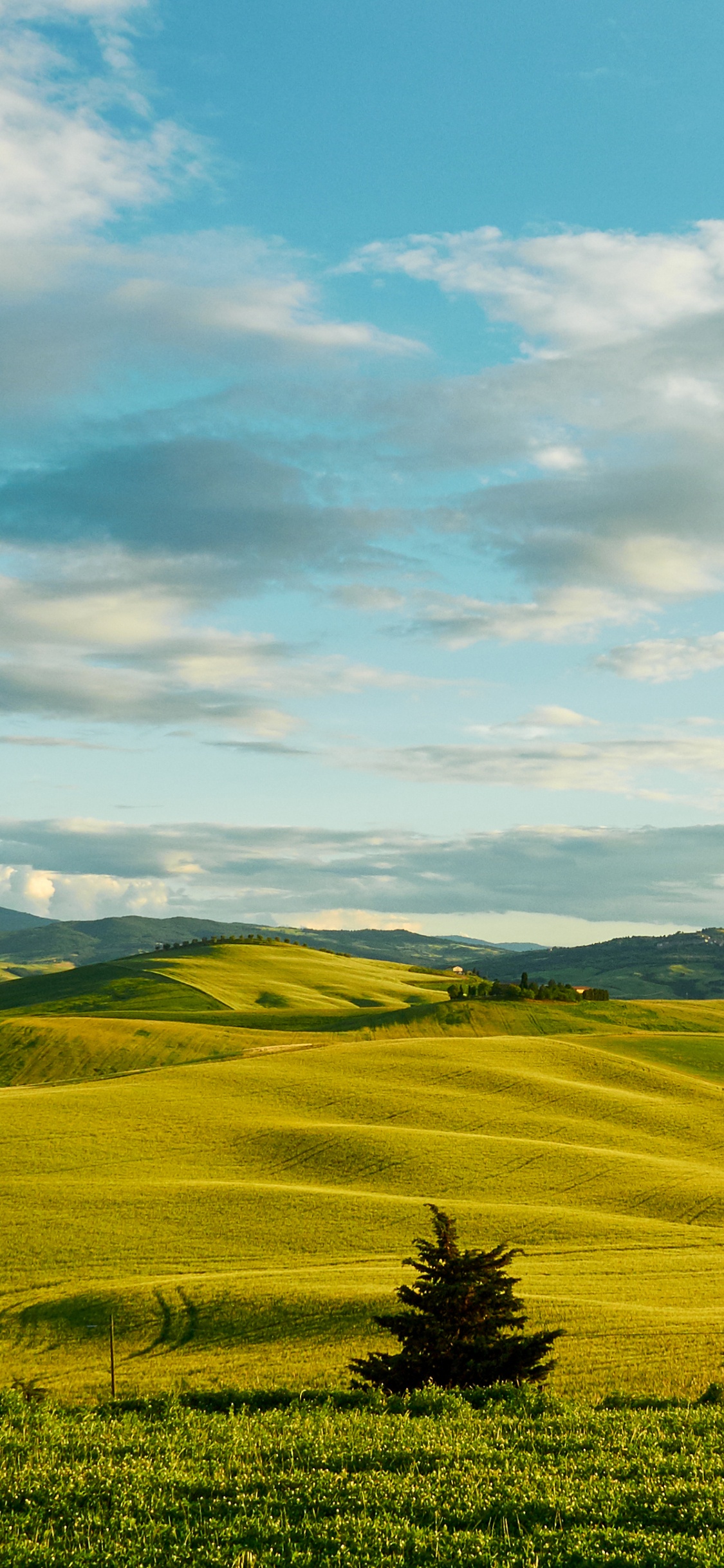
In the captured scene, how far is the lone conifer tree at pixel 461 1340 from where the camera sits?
2352 centimetres

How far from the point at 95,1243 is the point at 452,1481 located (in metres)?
34.6

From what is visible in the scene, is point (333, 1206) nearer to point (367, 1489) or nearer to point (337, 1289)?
point (337, 1289)

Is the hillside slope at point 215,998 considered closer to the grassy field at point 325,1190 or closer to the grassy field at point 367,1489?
the grassy field at point 325,1190

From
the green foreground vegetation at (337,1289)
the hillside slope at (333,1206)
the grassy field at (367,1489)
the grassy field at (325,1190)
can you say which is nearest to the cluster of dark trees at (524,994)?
the grassy field at (325,1190)

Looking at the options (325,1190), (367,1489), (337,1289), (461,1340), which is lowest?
(325,1190)

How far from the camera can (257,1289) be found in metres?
37.0

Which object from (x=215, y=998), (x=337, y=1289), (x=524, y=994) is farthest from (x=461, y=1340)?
(x=215, y=998)

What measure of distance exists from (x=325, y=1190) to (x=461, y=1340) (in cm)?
3288

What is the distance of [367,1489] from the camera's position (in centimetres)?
1515

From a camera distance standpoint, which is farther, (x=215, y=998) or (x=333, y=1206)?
(x=215, y=998)

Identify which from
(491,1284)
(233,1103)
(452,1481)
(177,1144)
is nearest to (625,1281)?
(491,1284)

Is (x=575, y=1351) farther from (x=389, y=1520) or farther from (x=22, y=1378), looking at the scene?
(x=389, y=1520)

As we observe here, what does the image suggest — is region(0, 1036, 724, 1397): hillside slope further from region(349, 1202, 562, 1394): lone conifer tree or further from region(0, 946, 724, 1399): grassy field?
region(349, 1202, 562, 1394): lone conifer tree

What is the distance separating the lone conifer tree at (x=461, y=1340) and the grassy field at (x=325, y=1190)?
2.92 meters
